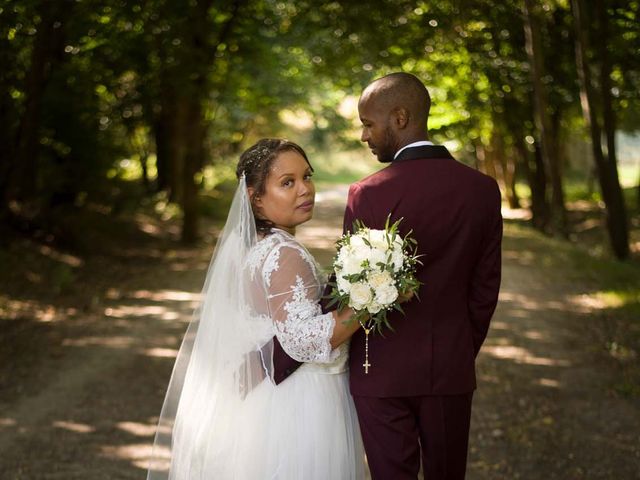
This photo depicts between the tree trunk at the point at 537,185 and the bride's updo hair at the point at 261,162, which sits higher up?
the tree trunk at the point at 537,185

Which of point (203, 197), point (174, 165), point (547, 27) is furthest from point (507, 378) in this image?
point (203, 197)

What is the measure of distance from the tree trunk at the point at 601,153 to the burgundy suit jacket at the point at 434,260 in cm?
980

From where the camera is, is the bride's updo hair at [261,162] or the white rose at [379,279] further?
the bride's updo hair at [261,162]

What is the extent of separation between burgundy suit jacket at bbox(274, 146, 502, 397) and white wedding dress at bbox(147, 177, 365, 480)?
0.93 feet

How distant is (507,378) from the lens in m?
7.87

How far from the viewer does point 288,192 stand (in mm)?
3480

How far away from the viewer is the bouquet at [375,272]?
298cm

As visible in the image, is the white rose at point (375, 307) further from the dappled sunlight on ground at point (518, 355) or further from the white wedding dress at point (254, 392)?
the dappled sunlight on ground at point (518, 355)

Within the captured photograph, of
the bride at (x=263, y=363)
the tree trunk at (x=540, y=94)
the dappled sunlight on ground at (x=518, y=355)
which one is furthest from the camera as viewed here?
the tree trunk at (x=540, y=94)

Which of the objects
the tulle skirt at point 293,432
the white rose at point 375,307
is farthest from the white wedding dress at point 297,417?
the white rose at point 375,307

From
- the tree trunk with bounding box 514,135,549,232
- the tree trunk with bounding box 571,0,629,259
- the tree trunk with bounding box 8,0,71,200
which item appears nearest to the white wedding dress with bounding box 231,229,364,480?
the tree trunk with bounding box 8,0,71,200

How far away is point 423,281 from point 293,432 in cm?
90

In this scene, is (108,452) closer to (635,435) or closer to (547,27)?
Answer: (635,435)

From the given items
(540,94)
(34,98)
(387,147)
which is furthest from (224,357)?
(540,94)
